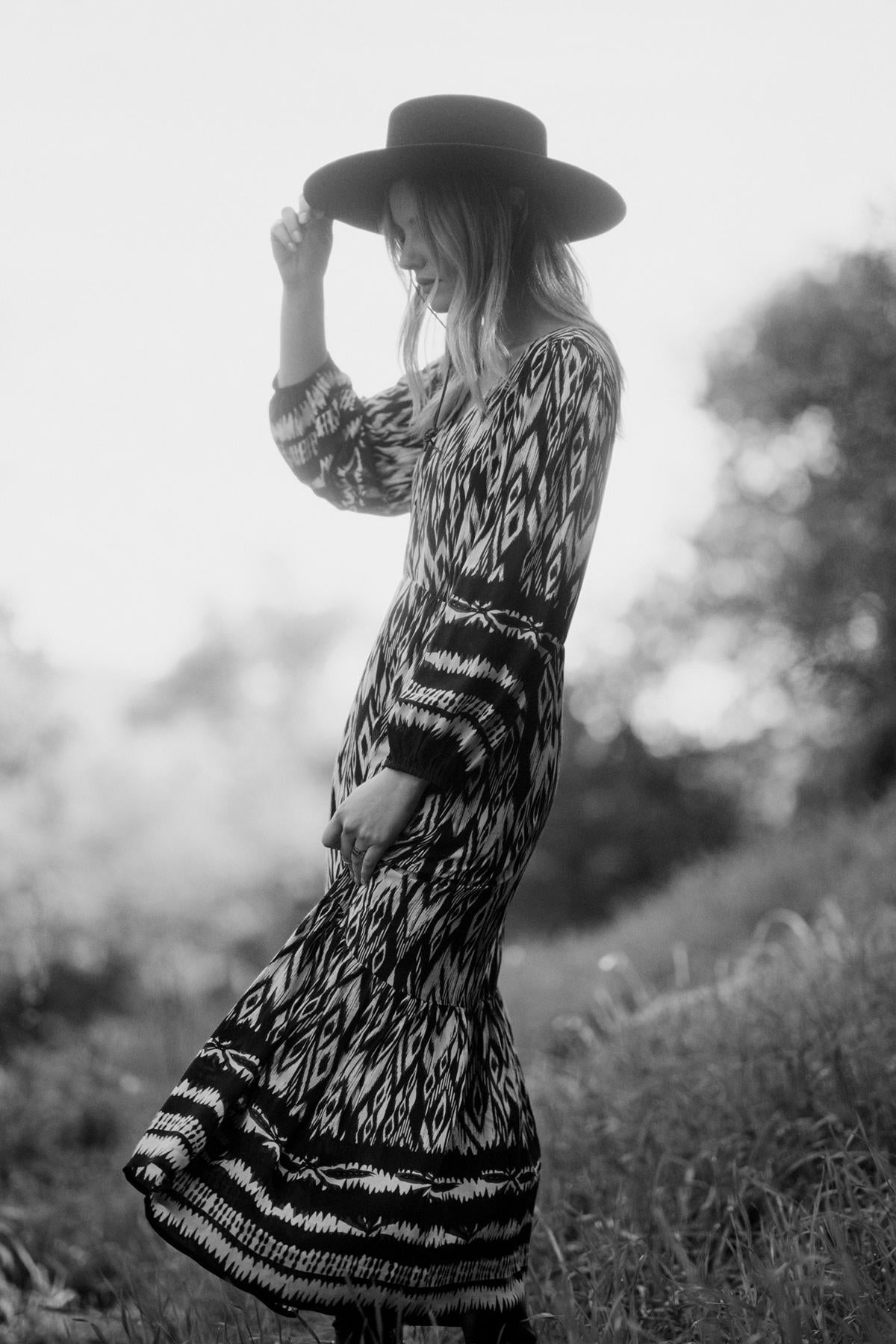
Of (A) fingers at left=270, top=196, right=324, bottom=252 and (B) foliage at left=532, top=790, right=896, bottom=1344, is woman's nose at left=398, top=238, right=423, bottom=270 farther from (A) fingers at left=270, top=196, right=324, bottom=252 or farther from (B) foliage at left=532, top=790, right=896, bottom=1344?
(B) foliage at left=532, top=790, right=896, bottom=1344

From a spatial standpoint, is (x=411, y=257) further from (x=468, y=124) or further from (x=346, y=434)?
(x=346, y=434)

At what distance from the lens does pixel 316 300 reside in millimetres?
1996

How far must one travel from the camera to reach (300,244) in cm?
196

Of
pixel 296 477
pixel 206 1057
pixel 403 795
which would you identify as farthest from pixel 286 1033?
pixel 296 477

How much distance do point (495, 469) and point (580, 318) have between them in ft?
1.03

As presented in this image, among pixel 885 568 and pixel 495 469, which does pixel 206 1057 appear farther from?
pixel 885 568

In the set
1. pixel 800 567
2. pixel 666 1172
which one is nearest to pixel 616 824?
pixel 800 567

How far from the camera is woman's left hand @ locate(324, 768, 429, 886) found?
4.93 feet

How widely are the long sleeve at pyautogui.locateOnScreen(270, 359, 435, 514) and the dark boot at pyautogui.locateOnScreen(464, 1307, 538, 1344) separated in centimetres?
130

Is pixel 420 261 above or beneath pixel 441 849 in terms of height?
above

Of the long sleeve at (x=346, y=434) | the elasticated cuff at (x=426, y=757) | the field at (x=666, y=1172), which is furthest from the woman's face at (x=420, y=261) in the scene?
the field at (x=666, y=1172)

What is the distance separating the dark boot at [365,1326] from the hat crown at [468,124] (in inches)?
63.7

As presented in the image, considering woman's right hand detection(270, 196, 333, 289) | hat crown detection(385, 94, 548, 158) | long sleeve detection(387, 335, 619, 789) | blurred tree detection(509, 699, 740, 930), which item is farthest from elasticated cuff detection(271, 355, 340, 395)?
blurred tree detection(509, 699, 740, 930)

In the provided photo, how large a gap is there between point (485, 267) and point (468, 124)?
220mm
